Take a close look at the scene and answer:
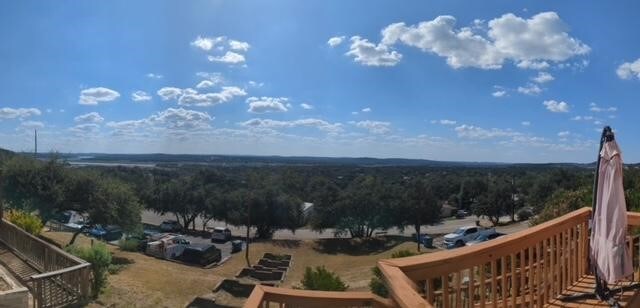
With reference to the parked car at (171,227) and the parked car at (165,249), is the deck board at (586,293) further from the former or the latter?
the parked car at (171,227)

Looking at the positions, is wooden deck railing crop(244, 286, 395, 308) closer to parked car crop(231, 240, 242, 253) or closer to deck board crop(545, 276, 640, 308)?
deck board crop(545, 276, 640, 308)

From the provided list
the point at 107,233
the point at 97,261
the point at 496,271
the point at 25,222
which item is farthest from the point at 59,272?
the point at 107,233

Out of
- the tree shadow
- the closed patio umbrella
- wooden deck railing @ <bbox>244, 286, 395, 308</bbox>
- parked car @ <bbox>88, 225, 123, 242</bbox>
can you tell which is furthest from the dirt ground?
parked car @ <bbox>88, 225, 123, 242</bbox>

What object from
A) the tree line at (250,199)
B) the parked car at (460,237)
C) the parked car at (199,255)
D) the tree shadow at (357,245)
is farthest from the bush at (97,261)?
the tree shadow at (357,245)

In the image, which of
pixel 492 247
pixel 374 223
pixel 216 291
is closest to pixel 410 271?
pixel 492 247

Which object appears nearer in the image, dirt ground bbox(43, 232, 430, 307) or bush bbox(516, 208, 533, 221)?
dirt ground bbox(43, 232, 430, 307)

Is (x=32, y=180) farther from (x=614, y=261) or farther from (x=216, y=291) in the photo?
(x=614, y=261)
